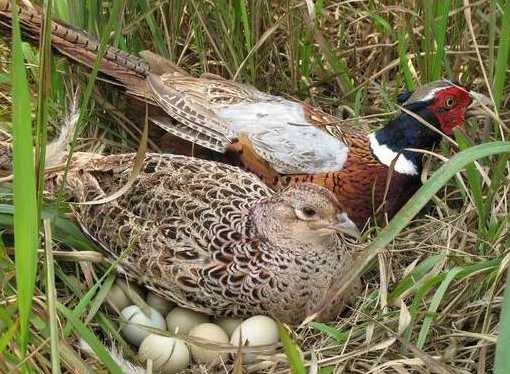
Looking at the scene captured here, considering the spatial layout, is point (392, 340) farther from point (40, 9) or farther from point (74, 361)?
point (40, 9)

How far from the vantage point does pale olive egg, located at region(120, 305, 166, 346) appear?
2664 mm

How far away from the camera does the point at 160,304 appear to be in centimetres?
284

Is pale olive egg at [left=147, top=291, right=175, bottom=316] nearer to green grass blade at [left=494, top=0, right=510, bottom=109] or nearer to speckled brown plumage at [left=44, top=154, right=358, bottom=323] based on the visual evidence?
speckled brown plumage at [left=44, top=154, right=358, bottom=323]

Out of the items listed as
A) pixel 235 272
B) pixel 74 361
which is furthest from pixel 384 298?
pixel 74 361

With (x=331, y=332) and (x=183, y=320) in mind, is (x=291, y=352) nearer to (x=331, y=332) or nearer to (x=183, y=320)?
(x=331, y=332)

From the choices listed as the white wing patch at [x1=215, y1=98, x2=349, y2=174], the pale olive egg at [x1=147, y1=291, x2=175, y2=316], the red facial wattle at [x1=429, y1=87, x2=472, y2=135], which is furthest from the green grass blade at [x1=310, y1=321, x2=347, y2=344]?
the red facial wattle at [x1=429, y1=87, x2=472, y2=135]

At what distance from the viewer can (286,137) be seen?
3.23m

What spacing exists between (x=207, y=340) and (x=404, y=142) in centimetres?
106

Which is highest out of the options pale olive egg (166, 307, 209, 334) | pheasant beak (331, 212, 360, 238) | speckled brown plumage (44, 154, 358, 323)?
pheasant beak (331, 212, 360, 238)

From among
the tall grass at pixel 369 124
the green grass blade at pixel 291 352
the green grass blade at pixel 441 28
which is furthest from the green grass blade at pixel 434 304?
the green grass blade at pixel 441 28

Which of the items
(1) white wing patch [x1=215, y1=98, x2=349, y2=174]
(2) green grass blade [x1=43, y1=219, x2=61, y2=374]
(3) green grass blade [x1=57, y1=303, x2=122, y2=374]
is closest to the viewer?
(2) green grass blade [x1=43, y1=219, x2=61, y2=374]

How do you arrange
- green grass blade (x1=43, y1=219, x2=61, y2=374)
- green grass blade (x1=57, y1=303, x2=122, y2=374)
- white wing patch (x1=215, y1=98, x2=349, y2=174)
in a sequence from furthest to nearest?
white wing patch (x1=215, y1=98, x2=349, y2=174)
green grass blade (x1=57, y1=303, x2=122, y2=374)
green grass blade (x1=43, y1=219, x2=61, y2=374)

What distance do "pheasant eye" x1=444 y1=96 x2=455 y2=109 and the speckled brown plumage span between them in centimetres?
59

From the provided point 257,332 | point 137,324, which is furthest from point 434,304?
point 137,324
